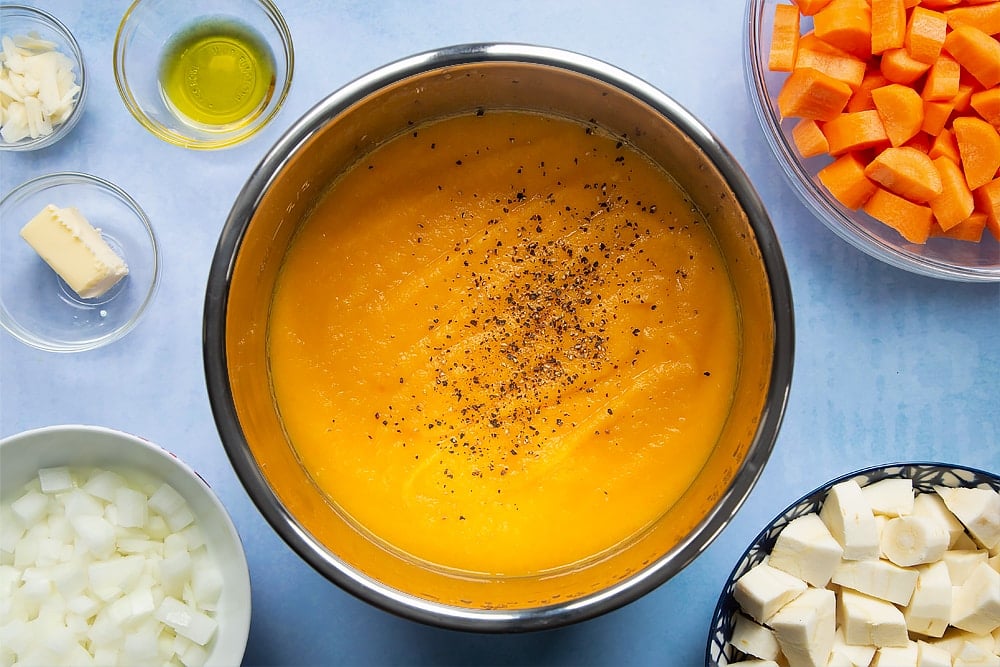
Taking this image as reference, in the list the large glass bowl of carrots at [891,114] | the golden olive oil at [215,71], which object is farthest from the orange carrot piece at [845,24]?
the golden olive oil at [215,71]

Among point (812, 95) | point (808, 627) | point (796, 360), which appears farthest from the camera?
point (796, 360)

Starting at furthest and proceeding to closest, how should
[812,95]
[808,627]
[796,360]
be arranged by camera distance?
[796,360], [812,95], [808,627]

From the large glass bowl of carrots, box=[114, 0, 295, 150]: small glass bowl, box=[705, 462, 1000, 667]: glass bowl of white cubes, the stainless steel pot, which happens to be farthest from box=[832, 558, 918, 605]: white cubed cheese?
box=[114, 0, 295, 150]: small glass bowl

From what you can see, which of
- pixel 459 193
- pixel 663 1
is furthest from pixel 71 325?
pixel 663 1

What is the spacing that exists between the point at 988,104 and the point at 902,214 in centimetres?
23

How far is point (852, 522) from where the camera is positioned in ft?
4.81

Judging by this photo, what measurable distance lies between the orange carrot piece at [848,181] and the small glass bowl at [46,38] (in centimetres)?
134

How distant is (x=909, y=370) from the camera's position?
5.47 ft

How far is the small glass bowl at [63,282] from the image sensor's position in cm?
165

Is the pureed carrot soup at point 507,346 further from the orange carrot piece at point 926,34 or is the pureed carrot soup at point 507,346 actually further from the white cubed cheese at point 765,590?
the orange carrot piece at point 926,34

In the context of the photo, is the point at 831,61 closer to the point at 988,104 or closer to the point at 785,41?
the point at 785,41

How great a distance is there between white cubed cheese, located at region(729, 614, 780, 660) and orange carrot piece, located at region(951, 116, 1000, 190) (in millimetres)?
838

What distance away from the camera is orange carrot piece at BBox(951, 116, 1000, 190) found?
1.53 meters

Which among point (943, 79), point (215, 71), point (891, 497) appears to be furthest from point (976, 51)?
point (215, 71)
